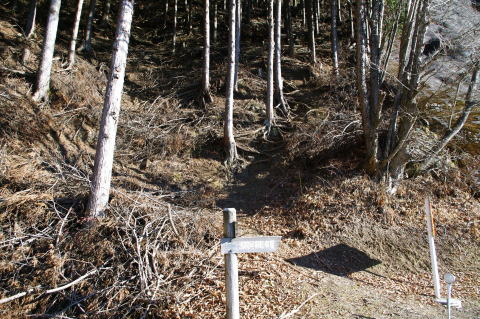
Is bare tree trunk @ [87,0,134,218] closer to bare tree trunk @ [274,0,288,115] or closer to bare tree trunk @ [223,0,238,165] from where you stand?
bare tree trunk @ [223,0,238,165]

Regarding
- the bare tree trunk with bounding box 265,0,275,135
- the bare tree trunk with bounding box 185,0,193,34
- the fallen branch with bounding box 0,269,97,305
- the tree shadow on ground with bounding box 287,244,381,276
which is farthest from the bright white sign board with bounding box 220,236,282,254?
the bare tree trunk with bounding box 185,0,193,34

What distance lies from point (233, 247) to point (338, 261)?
476 cm

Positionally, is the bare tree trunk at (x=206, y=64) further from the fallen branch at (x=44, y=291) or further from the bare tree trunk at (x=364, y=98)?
the fallen branch at (x=44, y=291)

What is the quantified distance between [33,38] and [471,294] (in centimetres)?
1685

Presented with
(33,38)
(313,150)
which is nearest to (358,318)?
(313,150)

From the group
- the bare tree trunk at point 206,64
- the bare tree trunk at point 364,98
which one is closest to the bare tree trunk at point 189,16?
the bare tree trunk at point 206,64

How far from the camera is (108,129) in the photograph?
716 centimetres

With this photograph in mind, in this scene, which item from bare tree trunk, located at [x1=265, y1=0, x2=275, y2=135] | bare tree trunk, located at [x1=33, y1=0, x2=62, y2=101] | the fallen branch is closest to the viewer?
the fallen branch

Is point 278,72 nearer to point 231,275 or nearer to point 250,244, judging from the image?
point 250,244

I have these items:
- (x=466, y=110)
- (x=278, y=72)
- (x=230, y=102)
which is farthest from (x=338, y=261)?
(x=278, y=72)

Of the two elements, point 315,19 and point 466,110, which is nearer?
→ point 466,110

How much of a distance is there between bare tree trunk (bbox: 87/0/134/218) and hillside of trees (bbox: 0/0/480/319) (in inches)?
1.1

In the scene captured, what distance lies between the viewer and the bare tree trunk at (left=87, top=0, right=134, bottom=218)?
277 inches

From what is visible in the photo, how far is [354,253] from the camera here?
8789mm
